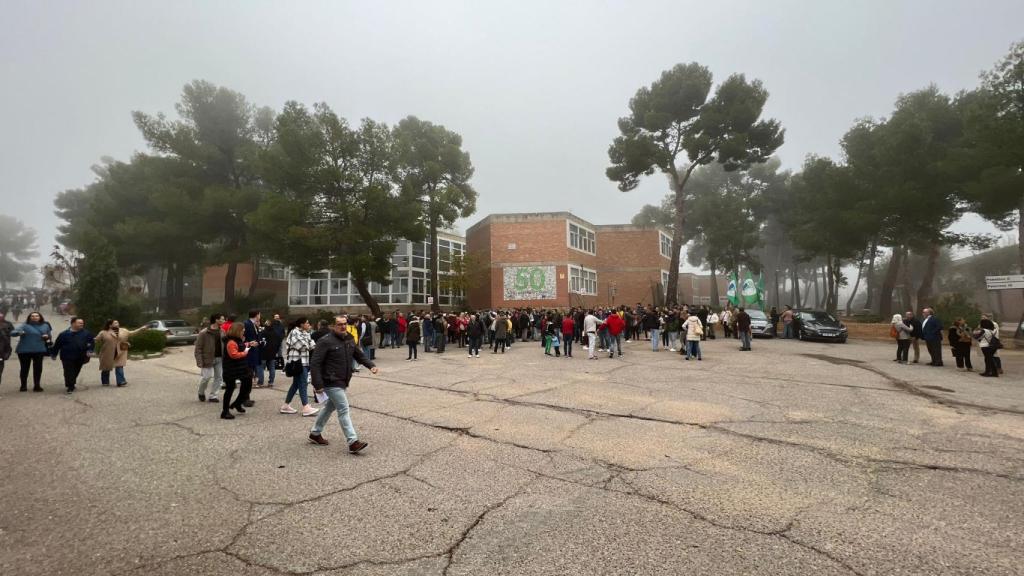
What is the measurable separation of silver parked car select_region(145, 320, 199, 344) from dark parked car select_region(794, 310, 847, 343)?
2668cm

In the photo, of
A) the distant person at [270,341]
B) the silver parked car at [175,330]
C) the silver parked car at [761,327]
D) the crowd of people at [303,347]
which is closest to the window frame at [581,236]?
the silver parked car at [761,327]

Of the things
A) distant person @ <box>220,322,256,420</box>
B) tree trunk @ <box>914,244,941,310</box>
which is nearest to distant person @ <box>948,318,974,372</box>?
distant person @ <box>220,322,256,420</box>

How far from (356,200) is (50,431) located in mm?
21519

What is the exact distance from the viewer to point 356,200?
2634 cm

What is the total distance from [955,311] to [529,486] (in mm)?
23238

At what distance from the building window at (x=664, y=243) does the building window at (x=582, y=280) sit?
653 centimetres

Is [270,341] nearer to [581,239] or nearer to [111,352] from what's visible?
[111,352]

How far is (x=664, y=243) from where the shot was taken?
40125 mm

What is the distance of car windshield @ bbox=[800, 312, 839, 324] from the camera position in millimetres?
19844

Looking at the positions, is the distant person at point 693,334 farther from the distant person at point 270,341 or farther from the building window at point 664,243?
the building window at point 664,243

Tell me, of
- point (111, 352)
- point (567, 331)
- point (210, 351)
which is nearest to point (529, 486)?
point (210, 351)

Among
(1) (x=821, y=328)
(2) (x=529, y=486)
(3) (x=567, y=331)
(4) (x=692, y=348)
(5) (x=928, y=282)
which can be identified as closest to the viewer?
(2) (x=529, y=486)

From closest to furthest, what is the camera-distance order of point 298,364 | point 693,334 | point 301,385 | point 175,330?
point 298,364
point 301,385
point 693,334
point 175,330

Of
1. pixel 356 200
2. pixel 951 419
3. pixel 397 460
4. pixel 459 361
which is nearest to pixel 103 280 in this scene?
pixel 356 200
